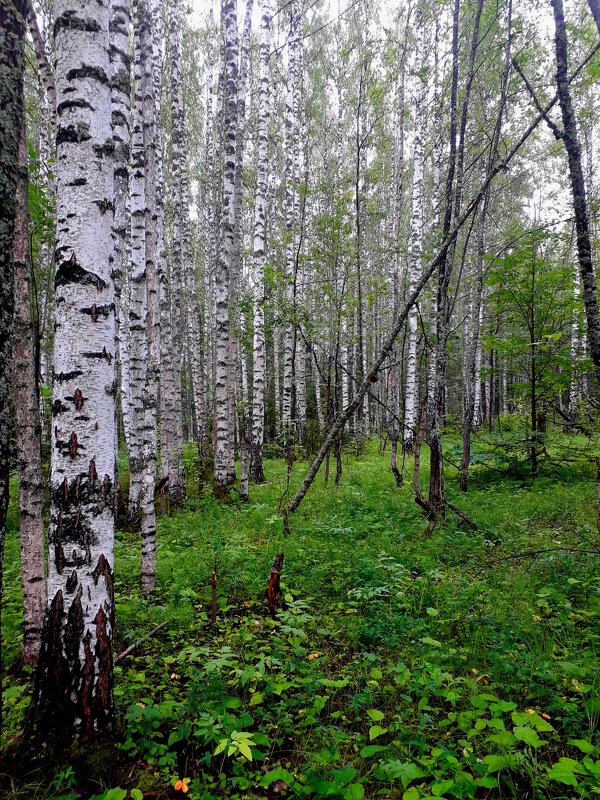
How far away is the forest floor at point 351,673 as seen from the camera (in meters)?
2.11

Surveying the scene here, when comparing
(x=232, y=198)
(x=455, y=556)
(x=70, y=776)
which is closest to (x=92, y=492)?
(x=70, y=776)

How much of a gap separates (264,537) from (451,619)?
305 cm

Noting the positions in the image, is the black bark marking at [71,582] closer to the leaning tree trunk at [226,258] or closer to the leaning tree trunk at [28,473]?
the leaning tree trunk at [28,473]

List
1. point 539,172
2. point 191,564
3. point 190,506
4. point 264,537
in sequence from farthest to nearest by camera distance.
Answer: point 539,172
point 190,506
point 264,537
point 191,564

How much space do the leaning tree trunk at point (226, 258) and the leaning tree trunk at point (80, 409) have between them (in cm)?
620

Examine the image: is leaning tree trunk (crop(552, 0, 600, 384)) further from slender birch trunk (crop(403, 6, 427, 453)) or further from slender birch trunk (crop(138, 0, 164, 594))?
slender birch trunk (crop(403, 6, 427, 453))

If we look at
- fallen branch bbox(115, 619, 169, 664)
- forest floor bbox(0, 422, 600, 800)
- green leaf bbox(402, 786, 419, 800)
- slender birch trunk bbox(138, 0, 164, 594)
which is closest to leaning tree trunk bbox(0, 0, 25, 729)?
forest floor bbox(0, 422, 600, 800)

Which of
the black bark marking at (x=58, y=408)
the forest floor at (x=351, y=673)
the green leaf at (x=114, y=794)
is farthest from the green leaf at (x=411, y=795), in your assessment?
the black bark marking at (x=58, y=408)

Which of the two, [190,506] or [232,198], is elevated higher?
[232,198]

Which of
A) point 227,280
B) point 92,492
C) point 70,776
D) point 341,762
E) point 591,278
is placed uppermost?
point 227,280

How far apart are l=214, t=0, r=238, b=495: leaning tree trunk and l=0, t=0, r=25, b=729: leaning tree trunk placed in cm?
673

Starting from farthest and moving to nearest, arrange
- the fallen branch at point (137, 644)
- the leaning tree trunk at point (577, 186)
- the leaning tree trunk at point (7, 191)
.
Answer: the leaning tree trunk at point (577, 186) < the fallen branch at point (137, 644) < the leaning tree trunk at point (7, 191)

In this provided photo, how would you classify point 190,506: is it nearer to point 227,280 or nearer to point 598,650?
point 227,280

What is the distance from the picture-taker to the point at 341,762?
2.29m
